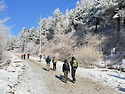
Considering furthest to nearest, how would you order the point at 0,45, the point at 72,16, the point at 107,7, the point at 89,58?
the point at 72,16 → the point at 0,45 → the point at 107,7 → the point at 89,58

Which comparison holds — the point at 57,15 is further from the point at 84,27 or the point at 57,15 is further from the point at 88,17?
the point at 88,17

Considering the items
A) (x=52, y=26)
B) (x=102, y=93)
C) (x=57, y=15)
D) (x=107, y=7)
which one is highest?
(x=57, y=15)

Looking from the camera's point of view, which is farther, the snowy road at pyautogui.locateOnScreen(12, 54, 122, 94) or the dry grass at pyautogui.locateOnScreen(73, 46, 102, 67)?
the dry grass at pyautogui.locateOnScreen(73, 46, 102, 67)

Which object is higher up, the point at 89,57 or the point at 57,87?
the point at 89,57

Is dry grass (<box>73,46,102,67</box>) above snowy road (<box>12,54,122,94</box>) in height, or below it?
above

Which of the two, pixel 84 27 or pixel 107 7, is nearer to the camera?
pixel 107 7

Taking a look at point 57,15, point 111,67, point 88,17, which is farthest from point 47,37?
point 111,67

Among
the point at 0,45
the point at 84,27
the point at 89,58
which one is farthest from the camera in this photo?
the point at 84,27

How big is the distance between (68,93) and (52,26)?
172ft

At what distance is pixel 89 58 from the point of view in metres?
18.9

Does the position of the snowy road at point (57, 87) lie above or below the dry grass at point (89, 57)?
below

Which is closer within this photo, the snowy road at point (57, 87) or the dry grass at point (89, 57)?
the snowy road at point (57, 87)

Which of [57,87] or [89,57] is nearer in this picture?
[57,87]

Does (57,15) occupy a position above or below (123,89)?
above
